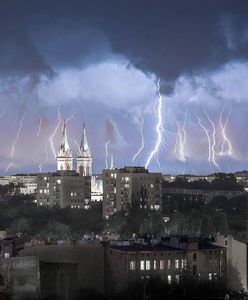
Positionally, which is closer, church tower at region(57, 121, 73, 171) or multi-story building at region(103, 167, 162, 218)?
multi-story building at region(103, 167, 162, 218)

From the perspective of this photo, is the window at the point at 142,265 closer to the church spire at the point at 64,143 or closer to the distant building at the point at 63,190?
the distant building at the point at 63,190

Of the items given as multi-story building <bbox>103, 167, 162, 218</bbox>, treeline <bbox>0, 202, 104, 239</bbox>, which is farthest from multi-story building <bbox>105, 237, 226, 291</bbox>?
multi-story building <bbox>103, 167, 162, 218</bbox>

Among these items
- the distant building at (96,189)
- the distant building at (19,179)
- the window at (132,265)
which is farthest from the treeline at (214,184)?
the window at (132,265)

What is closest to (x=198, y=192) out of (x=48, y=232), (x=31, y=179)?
(x=48, y=232)

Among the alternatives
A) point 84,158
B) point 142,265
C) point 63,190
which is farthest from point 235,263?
point 84,158

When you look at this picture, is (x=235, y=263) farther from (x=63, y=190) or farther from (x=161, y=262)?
(x=63, y=190)

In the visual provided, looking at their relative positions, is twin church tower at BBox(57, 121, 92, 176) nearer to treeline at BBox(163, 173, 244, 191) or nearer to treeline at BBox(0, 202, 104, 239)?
treeline at BBox(163, 173, 244, 191)
